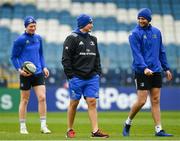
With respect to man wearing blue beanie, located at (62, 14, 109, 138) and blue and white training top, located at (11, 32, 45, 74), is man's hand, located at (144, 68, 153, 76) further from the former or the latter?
blue and white training top, located at (11, 32, 45, 74)

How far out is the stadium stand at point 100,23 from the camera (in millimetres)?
30203

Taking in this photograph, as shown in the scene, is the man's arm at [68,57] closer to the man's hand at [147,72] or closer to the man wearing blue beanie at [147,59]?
the man wearing blue beanie at [147,59]

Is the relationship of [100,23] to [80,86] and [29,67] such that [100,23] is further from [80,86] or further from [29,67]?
[80,86]

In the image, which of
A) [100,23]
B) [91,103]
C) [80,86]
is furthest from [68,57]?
[100,23]

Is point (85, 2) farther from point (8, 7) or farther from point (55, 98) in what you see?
point (55, 98)

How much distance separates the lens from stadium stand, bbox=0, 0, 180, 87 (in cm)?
Result: 3020

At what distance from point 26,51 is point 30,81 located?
0.63m

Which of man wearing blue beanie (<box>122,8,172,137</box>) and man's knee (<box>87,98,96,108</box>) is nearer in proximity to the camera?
man's knee (<box>87,98,96,108</box>)

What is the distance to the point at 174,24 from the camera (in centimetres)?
3372

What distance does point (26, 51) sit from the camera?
46.5 feet

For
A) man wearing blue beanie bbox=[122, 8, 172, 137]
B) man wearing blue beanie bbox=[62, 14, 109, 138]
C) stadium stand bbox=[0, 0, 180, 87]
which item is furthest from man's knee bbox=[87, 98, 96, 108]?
stadium stand bbox=[0, 0, 180, 87]

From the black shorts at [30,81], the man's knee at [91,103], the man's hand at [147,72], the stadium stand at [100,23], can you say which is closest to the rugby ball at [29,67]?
the black shorts at [30,81]

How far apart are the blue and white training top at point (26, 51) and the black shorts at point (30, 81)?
0.42 ft

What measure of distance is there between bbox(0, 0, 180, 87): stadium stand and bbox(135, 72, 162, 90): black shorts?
15472 millimetres
